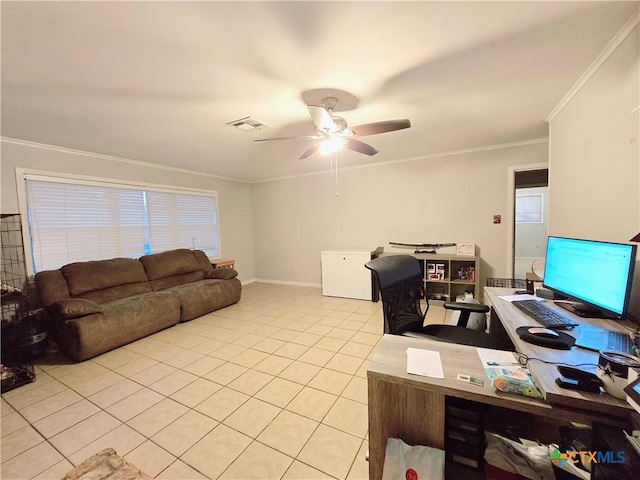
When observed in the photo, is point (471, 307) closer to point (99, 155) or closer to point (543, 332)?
point (543, 332)

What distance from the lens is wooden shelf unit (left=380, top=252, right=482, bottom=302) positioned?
13.0 ft

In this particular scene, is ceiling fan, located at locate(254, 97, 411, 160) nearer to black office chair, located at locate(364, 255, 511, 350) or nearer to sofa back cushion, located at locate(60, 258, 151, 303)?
black office chair, located at locate(364, 255, 511, 350)

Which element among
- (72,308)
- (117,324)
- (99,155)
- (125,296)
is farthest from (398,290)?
(99,155)

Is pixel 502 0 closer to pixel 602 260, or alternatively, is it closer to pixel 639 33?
pixel 639 33

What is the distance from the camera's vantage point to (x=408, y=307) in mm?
2025

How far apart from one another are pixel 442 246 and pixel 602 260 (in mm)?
3011

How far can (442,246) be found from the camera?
4.38 metres

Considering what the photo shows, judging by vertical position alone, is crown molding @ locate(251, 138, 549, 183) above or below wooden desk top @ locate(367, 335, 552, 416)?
above

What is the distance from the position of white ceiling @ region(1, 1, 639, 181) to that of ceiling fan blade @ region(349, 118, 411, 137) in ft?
0.81

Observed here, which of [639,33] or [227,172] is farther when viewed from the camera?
[227,172]

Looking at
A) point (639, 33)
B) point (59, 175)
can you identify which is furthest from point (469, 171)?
point (59, 175)

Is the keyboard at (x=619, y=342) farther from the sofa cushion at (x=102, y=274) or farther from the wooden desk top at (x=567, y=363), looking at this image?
the sofa cushion at (x=102, y=274)

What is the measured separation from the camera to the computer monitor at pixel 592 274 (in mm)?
1281

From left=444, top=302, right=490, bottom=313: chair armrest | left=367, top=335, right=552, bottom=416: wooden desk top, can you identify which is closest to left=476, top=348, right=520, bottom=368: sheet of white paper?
left=367, top=335, right=552, bottom=416: wooden desk top
